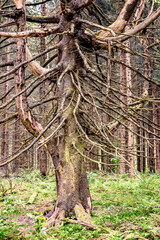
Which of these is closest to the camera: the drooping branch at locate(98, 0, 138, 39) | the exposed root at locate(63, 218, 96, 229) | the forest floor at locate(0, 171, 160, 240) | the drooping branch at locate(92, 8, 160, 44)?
the forest floor at locate(0, 171, 160, 240)

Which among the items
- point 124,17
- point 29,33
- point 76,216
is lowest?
point 76,216

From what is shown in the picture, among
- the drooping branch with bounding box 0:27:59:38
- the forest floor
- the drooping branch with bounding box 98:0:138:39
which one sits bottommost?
the forest floor

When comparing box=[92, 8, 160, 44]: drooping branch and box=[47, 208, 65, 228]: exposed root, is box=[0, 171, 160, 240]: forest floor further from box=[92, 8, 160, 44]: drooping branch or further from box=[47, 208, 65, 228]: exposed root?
box=[92, 8, 160, 44]: drooping branch

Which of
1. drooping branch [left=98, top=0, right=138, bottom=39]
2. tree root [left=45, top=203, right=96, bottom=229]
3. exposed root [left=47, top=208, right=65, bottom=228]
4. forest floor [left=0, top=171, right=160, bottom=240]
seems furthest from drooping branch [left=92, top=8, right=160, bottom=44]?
exposed root [left=47, top=208, right=65, bottom=228]

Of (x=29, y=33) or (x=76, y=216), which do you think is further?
(x=76, y=216)

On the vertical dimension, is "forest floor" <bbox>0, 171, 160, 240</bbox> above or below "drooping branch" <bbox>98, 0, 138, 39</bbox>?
below

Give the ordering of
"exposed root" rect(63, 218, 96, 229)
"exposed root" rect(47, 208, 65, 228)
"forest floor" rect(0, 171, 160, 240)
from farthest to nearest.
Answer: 1. "exposed root" rect(47, 208, 65, 228)
2. "exposed root" rect(63, 218, 96, 229)
3. "forest floor" rect(0, 171, 160, 240)

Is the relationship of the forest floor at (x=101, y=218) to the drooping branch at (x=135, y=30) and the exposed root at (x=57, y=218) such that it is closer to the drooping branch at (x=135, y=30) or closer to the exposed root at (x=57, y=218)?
the exposed root at (x=57, y=218)

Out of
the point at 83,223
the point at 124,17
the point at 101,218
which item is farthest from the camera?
the point at 124,17

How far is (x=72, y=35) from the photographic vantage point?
17.2ft

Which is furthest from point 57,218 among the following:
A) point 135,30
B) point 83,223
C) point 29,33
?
point 135,30

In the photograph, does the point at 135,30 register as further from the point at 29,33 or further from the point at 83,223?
the point at 83,223

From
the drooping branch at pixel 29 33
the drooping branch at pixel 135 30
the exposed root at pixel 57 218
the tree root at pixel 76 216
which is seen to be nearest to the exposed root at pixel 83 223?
the tree root at pixel 76 216

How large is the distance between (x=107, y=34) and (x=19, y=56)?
89.0 inches
